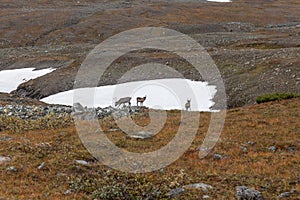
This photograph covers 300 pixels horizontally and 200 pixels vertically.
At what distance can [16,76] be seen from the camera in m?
62.0

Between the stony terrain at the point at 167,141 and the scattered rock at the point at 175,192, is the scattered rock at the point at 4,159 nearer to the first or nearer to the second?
the stony terrain at the point at 167,141

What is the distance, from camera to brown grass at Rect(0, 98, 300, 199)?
48.6ft

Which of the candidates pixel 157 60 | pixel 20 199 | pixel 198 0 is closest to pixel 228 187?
pixel 20 199

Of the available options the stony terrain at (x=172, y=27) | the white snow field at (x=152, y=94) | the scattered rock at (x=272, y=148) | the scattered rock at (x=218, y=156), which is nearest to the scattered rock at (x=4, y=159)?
the scattered rock at (x=218, y=156)

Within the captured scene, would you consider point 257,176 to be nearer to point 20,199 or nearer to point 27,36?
point 20,199

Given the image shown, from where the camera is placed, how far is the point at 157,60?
57.9 m

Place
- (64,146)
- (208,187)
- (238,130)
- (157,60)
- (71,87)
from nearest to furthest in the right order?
1. (208,187)
2. (64,146)
3. (238,130)
4. (71,87)
5. (157,60)

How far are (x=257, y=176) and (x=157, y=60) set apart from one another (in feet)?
140

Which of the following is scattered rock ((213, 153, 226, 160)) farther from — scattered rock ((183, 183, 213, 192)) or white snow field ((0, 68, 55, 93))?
white snow field ((0, 68, 55, 93))

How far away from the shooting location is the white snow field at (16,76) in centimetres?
5801

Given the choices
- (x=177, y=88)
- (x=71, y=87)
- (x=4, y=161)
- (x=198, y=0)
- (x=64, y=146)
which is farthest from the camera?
(x=198, y=0)

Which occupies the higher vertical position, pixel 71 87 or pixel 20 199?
pixel 20 199

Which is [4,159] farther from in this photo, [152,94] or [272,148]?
[152,94]

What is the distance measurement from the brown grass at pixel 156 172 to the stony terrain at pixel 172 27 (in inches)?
653
